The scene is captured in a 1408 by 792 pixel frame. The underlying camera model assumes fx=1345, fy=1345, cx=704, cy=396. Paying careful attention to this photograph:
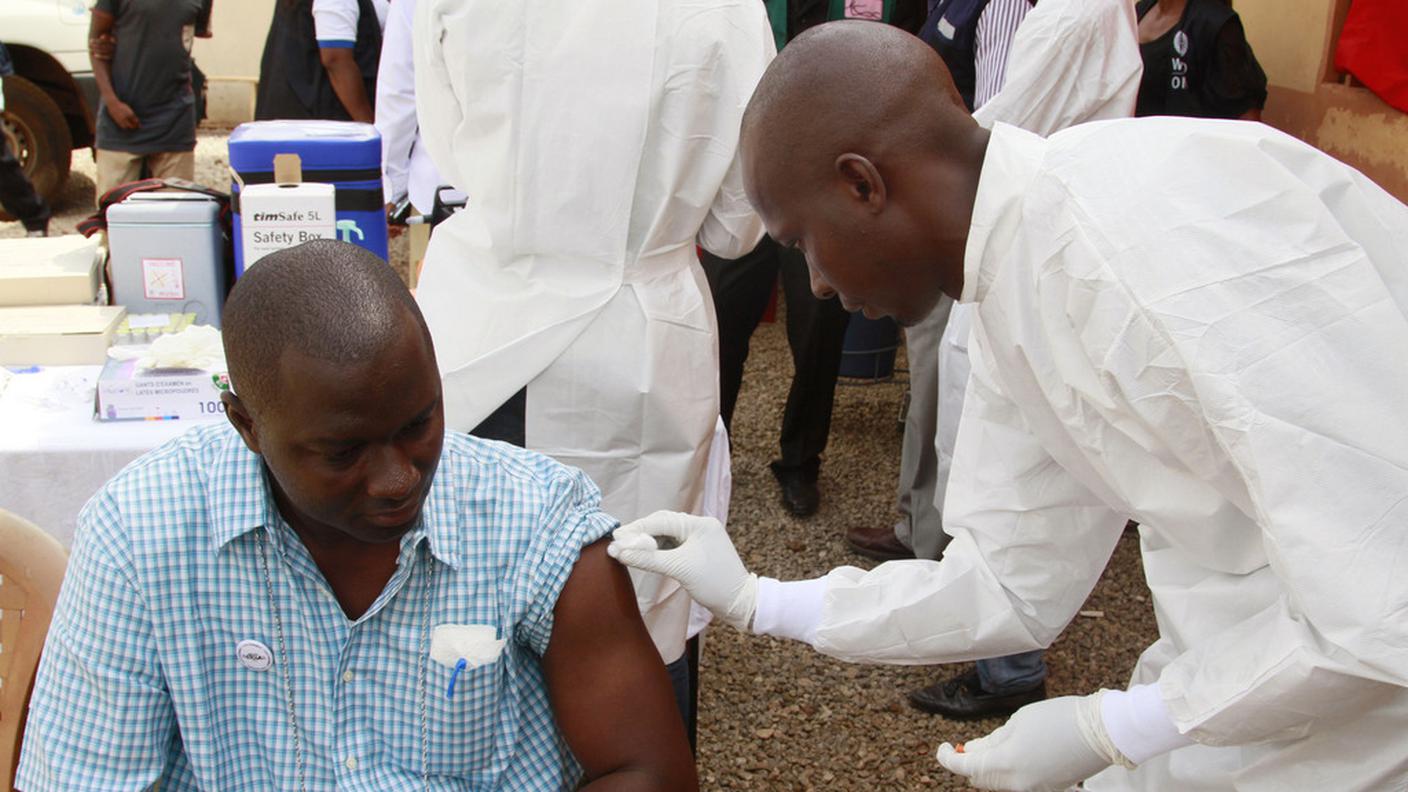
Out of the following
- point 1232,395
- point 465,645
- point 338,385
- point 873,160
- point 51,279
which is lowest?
point 51,279

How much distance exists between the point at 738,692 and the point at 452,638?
1.94 m

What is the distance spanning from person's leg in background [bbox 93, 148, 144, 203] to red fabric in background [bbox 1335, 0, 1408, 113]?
521cm

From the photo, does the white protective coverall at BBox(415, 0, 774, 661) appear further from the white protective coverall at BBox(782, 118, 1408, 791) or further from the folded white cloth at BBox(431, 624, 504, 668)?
the white protective coverall at BBox(782, 118, 1408, 791)

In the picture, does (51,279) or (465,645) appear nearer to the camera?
(465,645)

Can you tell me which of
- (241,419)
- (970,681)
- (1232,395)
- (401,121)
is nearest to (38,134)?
(401,121)

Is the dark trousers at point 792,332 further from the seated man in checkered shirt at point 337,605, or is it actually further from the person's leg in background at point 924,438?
the seated man in checkered shirt at point 337,605

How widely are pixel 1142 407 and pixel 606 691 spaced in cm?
72

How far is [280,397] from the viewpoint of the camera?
1451 mm

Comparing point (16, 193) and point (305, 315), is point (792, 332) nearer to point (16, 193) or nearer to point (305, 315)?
point (305, 315)

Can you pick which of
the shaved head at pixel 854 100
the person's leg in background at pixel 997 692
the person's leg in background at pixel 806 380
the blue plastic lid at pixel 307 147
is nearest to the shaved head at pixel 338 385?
the shaved head at pixel 854 100

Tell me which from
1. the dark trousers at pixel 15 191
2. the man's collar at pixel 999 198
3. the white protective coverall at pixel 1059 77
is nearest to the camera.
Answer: the man's collar at pixel 999 198

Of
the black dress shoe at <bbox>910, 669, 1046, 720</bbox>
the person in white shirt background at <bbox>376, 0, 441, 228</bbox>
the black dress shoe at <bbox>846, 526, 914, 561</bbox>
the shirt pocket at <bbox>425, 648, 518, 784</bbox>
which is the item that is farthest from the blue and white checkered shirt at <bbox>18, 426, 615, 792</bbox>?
the person in white shirt background at <bbox>376, 0, 441, 228</bbox>

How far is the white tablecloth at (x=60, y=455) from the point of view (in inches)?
93.7

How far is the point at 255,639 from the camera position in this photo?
1555 mm
